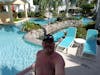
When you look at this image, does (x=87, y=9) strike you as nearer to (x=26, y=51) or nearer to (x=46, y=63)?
(x=26, y=51)

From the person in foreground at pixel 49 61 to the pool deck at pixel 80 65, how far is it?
4029 millimetres

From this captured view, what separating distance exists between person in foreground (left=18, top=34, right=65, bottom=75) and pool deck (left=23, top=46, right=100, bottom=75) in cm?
403

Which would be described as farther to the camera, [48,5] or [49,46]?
[48,5]

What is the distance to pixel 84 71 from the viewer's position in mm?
7039

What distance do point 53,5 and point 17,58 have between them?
18497mm

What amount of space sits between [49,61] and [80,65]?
5263 mm

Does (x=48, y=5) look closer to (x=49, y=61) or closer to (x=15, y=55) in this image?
(x=15, y=55)

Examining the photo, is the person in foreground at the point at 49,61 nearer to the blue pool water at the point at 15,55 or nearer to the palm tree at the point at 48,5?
the blue pool water at the point at 15,55

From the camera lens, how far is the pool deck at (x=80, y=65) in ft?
22.7

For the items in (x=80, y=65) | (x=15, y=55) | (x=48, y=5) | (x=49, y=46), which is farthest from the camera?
(x=48, y=5)

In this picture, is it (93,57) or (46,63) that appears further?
(93,57)

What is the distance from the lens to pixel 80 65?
25.3 feet

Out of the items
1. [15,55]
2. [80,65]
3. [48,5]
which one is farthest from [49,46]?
[48,5]

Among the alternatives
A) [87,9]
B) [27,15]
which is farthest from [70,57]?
[87,9]
